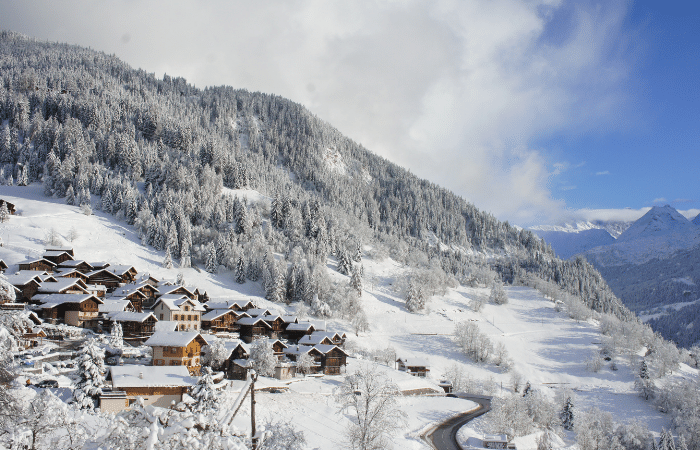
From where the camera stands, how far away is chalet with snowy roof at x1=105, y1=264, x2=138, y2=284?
274 ft

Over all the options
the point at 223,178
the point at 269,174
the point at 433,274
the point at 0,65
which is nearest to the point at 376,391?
the point at 433,274

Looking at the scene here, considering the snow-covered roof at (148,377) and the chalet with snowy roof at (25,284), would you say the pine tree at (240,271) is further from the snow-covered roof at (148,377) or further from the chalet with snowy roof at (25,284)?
the snow-covered roof at (148,377)

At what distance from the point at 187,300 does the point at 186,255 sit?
119 feet

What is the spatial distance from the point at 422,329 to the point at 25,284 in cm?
7893

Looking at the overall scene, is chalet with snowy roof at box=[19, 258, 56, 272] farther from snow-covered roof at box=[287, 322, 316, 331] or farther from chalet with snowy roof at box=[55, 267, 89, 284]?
snow-covered roof at box=[287, 322, 316, 331]

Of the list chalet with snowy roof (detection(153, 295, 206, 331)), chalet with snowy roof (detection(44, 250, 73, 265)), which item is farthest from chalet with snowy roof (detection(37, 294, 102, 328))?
chalet with snowy roof (detection(44, 250, 73, 265))

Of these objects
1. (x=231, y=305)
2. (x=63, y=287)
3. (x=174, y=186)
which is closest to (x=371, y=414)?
(x=231, y=305)

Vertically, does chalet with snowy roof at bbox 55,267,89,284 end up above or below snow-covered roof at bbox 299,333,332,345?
above

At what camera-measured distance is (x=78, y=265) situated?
78.9 metres

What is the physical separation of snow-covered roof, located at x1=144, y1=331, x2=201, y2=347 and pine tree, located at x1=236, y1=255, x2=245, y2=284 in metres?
55.4

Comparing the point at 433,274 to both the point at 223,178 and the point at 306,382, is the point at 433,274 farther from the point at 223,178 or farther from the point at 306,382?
the point at 306,382

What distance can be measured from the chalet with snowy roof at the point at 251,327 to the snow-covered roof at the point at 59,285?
2479cm

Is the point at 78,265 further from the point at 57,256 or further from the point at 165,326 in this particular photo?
the point at 165,326

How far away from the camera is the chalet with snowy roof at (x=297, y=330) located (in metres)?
77.7
